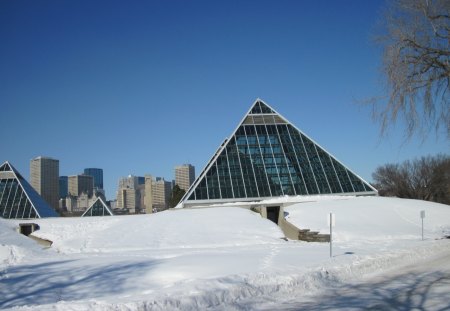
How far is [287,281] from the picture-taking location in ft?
35.4

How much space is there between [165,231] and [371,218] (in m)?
13.2

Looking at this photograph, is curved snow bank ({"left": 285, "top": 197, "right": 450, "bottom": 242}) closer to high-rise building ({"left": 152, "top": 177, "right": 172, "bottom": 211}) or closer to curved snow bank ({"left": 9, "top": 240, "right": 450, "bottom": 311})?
curved snow bank ({"left": 9, "top": 240, "right": 450, "bottom": 311})

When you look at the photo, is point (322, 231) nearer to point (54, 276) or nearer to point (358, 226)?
point (358, 226)

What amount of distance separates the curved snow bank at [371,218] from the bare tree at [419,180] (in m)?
30.0

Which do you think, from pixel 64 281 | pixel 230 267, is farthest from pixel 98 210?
pixel 230 267

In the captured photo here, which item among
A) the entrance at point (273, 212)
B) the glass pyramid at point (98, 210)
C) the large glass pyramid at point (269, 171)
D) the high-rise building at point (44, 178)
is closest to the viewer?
the entrance at point (273, 212)

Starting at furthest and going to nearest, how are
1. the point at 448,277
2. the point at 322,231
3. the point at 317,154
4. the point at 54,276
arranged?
the point at 317,154 → the point at 322,231 → the point at 54,276 → the point at 448,277

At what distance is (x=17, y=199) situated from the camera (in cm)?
4556

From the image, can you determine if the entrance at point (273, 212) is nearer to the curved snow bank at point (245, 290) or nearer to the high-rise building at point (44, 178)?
the curved snow bank at point (245, 290)

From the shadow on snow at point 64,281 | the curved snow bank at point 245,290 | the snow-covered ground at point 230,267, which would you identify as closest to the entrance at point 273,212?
the snow-covered ground at point 230,267

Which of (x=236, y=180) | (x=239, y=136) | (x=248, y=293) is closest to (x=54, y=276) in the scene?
(x=248, y=293)

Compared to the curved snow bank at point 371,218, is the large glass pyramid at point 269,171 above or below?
above

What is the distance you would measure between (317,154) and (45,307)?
31.7m

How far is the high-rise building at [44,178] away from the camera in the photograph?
5610 inches
